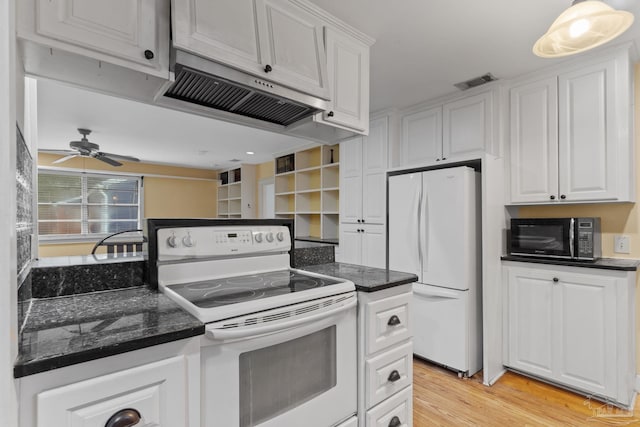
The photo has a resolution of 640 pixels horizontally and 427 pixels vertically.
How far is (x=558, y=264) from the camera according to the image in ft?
7.47

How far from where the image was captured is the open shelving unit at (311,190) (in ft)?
13.7

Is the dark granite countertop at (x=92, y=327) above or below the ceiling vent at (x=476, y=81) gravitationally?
below

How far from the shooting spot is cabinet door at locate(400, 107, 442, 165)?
118 inches

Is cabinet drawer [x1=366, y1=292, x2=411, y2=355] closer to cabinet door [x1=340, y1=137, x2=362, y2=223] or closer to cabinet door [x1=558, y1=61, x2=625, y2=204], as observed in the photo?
cabinet door [x1=558, y1=61, x2=625, y2=204]

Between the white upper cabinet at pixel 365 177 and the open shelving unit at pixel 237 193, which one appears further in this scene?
the open shelving unit at pixel 237 193

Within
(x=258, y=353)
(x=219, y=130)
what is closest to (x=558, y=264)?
(x=258, y=353)

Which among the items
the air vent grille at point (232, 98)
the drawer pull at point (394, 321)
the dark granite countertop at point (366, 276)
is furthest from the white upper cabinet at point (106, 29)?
the drawer pull at point (394, 321)

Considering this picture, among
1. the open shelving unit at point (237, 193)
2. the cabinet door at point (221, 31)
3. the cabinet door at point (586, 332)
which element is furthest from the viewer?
the open shelving unit at point (237, 193)

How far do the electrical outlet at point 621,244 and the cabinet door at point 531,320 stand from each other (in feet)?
1.72

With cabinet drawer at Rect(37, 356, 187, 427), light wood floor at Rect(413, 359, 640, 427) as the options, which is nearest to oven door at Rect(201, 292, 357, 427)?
Result: cabinet drawer at Rect(37, 356, 187, 427)

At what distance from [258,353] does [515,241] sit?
7.46 ft

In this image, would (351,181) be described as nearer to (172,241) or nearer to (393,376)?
(393,376)

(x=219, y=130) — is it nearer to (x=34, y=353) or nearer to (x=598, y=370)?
(x=34, y=353)

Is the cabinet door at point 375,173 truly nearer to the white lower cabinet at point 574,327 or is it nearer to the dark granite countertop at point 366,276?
the white lower cabinet at point 574,327
